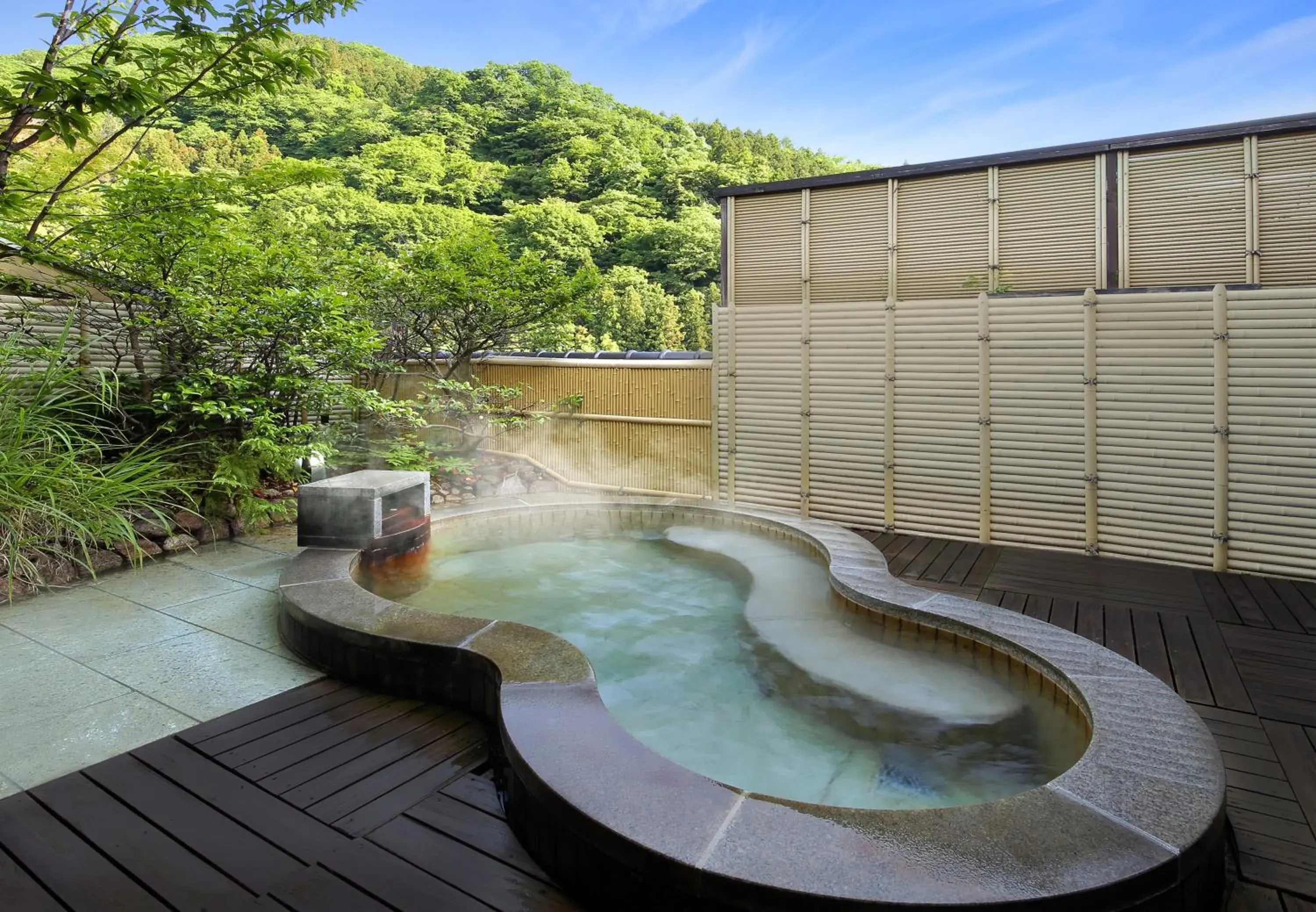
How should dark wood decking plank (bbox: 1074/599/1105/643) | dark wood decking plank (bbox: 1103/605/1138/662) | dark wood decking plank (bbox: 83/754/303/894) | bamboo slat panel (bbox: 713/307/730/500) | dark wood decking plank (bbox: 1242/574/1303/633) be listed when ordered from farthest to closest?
bamboo slat panel (bbox: 713/307/730/500), dark wood decking plank (bbox: 1242/574/1303/633), dark wood decking plank (bbox: 1074/599/1105/643), dark wood decking plank (bbox: 1103/605/1138/662), dark wood decking plank (bbox: 83/754/303/894)

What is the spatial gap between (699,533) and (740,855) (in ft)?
13.8

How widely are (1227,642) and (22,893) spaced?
452 centimetres

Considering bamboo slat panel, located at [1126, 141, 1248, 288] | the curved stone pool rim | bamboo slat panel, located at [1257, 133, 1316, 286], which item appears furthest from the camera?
bamboo slat panel, located at [1126, 141, 1248, 288]

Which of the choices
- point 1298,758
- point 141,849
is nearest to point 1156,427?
point 1298,758

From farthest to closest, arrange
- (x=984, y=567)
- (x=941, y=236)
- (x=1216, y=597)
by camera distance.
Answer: (x=941, y=236), (x=984, y=567), (x=1216, y=597)

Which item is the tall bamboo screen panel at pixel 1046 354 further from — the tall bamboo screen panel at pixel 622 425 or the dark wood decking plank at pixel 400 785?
the dark wood decking plank at pixel 400 785

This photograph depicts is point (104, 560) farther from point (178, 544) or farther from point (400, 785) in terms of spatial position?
point (400, 785)

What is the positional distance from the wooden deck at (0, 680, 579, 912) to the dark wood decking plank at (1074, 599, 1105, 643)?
2.73m

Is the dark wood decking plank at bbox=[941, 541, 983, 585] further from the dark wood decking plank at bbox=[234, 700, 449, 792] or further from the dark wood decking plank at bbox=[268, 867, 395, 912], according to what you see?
the dark wood decking plank at bbox=[268, 867, 395, 912]

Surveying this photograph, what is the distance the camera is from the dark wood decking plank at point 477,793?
2.20 meters

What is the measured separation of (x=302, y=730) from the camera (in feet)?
8.77

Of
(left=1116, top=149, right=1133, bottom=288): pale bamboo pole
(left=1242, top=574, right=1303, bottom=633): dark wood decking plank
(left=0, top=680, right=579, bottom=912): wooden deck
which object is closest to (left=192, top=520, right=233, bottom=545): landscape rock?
(left=0, top=680, right=579, bottom=912): wooden deck

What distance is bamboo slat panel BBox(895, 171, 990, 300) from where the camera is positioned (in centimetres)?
584

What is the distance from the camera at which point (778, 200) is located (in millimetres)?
6445
